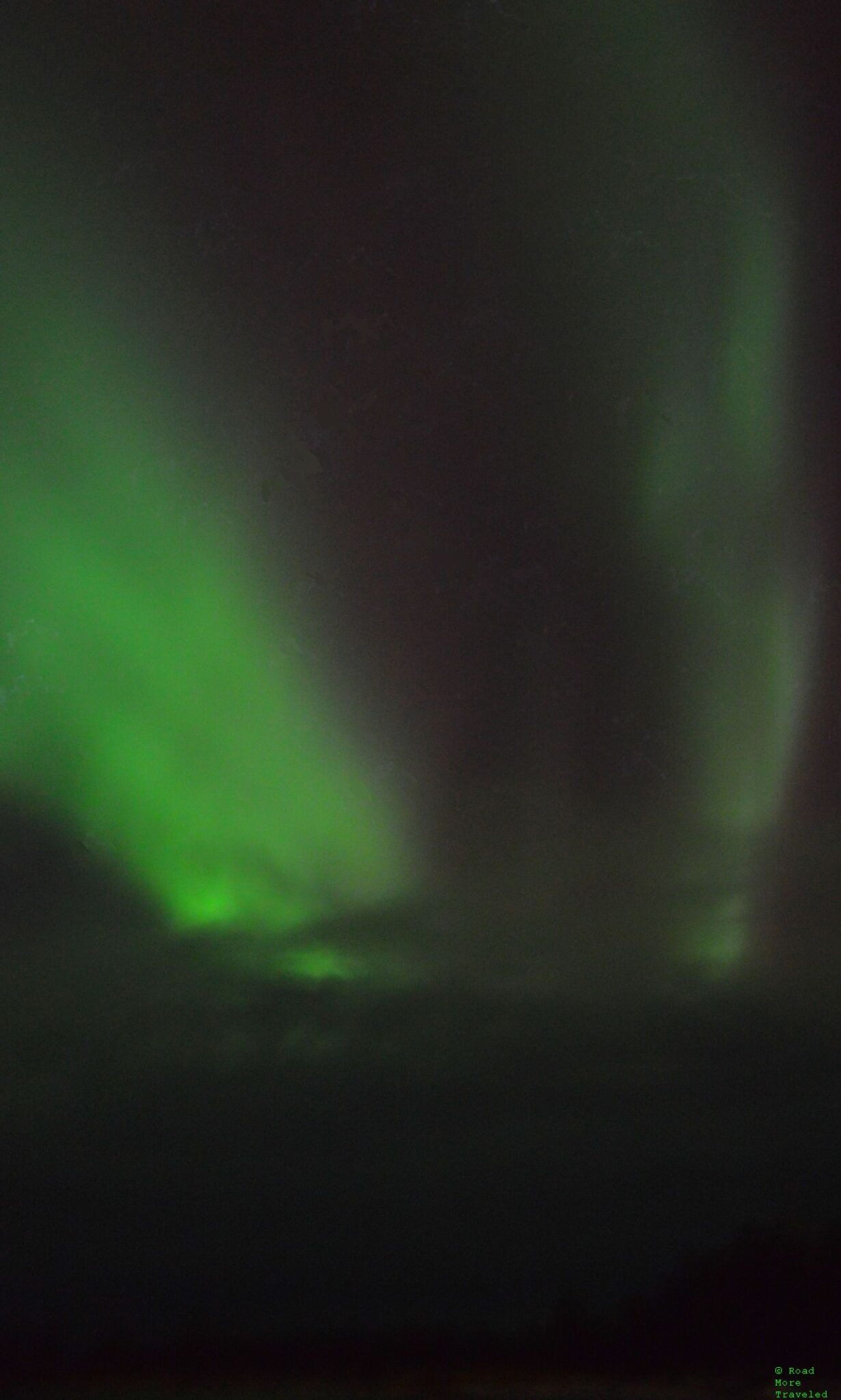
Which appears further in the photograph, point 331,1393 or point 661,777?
point 661,777

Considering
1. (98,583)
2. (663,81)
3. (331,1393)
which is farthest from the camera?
(98,583)

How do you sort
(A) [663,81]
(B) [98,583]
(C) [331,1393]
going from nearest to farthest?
(C) [331,1393]
(A) [663,81]
(B) [98,583]

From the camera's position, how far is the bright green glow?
10.6ft

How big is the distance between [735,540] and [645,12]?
158cm

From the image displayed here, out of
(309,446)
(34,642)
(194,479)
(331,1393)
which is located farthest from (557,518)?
(331,1393)

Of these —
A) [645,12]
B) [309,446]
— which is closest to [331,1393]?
[309,446]

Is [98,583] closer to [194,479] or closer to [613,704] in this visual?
[194,479]

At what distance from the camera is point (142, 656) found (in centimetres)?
331

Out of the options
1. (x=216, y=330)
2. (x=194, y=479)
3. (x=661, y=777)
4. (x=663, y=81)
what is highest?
(x=663, y=81)

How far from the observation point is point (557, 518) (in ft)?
10.5

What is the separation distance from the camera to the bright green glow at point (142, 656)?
322cm

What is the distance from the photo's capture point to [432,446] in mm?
3193

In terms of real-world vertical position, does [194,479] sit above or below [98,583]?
above

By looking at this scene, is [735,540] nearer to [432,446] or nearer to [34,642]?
[432,446]
